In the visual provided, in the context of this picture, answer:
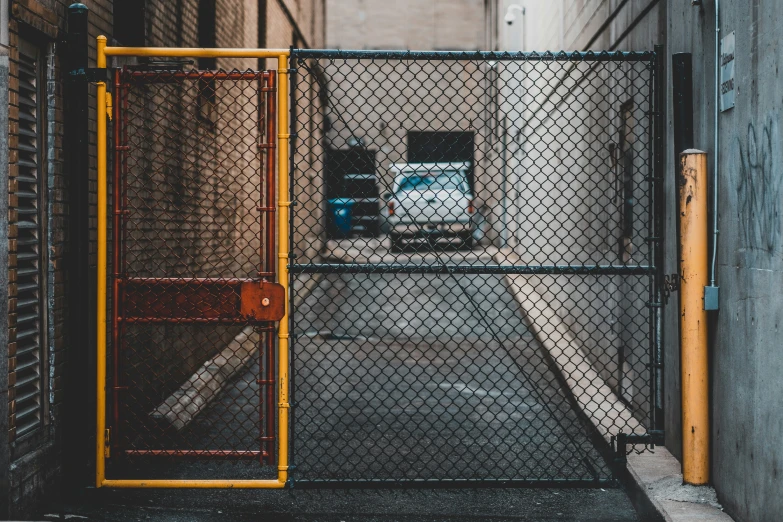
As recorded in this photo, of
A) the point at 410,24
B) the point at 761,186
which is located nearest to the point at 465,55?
the point at 761,186

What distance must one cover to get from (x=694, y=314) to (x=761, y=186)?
938 millimetres

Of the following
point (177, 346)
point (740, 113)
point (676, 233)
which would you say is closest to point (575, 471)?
point (676, 233)

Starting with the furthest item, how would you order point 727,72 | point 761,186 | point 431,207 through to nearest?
point 431,207 < point 727,72 < point 761,186

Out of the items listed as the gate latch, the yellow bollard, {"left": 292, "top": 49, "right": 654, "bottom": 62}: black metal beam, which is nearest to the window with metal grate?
the gate latch

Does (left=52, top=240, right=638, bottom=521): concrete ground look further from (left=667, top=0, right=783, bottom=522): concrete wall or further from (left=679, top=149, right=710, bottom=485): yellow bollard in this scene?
(left=667, top=0, right=783, bottom=522): concrete wall

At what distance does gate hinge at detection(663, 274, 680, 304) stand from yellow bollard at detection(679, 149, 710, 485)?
0.27 meters

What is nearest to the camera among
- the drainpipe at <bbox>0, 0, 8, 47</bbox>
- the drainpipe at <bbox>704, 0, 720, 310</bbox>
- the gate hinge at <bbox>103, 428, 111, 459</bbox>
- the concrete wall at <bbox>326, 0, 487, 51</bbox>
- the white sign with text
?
the drainpipe at <bbox>0, 0, 8, 47</bbox>

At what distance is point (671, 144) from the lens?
5.34 metres

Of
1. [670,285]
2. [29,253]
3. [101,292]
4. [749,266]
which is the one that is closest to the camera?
[749,266]

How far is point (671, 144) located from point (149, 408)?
14.2 feet

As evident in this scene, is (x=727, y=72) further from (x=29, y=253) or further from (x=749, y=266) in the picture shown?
(x=29, y=253)

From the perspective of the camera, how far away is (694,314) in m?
4.65

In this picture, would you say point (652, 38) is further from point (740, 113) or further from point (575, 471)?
point (575, 471)

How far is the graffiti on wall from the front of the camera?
3.77 meters
